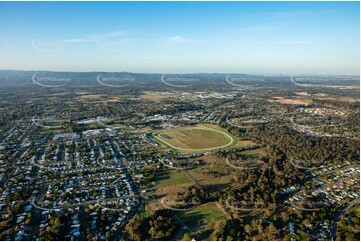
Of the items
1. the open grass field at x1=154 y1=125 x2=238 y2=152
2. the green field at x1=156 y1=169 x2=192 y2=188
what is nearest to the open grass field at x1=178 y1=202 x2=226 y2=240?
the green field at x1=156 y1=169 x2=192 y2=188

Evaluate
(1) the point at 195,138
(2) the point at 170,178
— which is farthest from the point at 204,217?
(1) the point at 195,138

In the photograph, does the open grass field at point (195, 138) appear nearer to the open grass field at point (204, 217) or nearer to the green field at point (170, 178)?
the green field at point (170, 178)

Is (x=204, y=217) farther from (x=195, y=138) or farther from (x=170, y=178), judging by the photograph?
(x=195, y=138)

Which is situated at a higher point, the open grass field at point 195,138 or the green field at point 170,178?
the open grass field at point 195,138

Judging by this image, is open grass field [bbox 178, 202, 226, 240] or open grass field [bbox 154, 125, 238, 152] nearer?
open grass field [bbox 178, 202, 226, 240]

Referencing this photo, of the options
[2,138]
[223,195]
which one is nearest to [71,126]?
[2,138]

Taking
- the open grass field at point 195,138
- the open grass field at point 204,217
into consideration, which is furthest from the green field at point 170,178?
the open grass field at point 195,138

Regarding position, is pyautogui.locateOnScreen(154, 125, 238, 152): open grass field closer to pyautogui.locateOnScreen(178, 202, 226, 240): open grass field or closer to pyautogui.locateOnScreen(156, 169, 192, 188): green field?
pyautogui.locateOnScreen(156, 169, 192, 188): green field

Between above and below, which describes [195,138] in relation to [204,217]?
above
